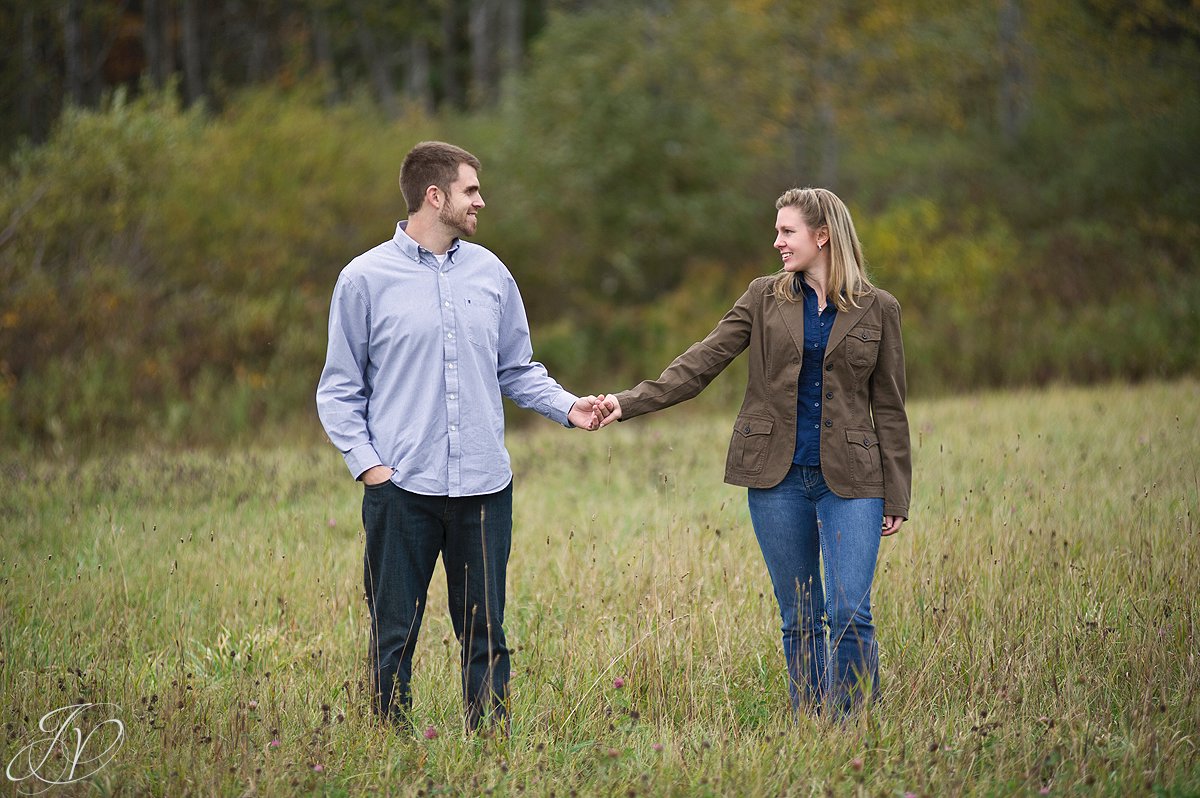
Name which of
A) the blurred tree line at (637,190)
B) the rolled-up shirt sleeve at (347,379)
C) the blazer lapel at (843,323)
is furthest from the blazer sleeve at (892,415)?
the blurred tree line at (637,190)

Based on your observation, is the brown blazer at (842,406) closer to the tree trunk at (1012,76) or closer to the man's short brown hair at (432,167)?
the man's short brown hair at (432,167)

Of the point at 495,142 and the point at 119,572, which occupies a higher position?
the point at 495,142

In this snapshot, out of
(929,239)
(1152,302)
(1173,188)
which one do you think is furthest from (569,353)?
(1173,188)

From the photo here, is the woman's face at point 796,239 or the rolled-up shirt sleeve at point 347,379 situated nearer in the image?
the rolled-up shirt sleeve at point 347,379

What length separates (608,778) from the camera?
390cm

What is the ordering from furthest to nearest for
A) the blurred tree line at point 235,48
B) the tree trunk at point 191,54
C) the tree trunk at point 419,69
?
the tree trunk at point 419,69 → the tree trunk at point 191,54 → the blurred tree line at point 235,48

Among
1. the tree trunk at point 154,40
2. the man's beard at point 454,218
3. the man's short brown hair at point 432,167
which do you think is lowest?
the man's beard at point 454,218

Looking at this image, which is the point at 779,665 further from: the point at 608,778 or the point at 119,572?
the point at 119,572

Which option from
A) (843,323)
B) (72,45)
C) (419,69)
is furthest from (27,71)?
(843,323)

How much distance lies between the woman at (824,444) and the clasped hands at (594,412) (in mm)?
603

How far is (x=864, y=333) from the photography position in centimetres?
441

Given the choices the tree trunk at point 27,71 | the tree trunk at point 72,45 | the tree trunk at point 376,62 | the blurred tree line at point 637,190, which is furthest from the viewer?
the tree trunk at point 376,62

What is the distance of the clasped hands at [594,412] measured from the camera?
188 inches

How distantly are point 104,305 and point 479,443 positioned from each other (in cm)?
1428
